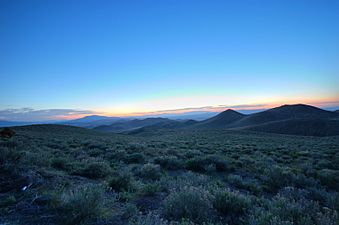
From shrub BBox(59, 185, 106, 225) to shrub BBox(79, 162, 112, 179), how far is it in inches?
Answer: 118

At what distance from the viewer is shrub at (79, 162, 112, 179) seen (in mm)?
6039

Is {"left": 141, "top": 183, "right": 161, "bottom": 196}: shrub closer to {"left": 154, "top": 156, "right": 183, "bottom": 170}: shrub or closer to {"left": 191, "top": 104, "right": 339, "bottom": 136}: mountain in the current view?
{"left": 154, "top": 156, "right": 183, "bottom": 170}: shrub

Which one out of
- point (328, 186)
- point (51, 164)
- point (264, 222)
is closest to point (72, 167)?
point (51, 164)

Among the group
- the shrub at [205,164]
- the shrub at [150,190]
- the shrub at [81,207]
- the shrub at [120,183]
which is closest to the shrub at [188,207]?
the shrub at [150,190]

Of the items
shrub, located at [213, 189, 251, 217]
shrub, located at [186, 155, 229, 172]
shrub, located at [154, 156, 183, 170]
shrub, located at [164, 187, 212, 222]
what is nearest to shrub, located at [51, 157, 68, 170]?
shrub, located at [154, 156, 183, 170]

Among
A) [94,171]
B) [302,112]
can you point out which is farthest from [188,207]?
[302,112]

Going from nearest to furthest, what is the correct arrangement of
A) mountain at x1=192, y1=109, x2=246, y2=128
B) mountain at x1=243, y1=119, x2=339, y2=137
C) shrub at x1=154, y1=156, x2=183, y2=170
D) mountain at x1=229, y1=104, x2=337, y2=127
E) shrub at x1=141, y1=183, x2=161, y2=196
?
shrub at x1=141, y1=183, x2=161, y2=196 < shrub at x1=154, y1=156, x2=183, y2=170 < mountain at x1=243, y1=119, x2=339, y2=137 < mountain at x1=229, y1=104, x2=337, y2=127 < mountain at x1=192, y1=109, x2=246, y2=128

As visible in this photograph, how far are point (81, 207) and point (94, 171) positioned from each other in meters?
3.37

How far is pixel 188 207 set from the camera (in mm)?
3283

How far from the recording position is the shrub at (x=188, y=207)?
10.5ft

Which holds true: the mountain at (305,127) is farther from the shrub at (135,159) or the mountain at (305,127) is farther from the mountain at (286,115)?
the shrub at (135,159)

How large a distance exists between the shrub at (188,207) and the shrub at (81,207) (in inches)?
50.1

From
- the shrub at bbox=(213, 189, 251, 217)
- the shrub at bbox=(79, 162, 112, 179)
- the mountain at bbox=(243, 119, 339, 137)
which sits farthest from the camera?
the mountain at bbox=(243, 119, 339, 137)

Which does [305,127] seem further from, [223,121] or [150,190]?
[150,190]
